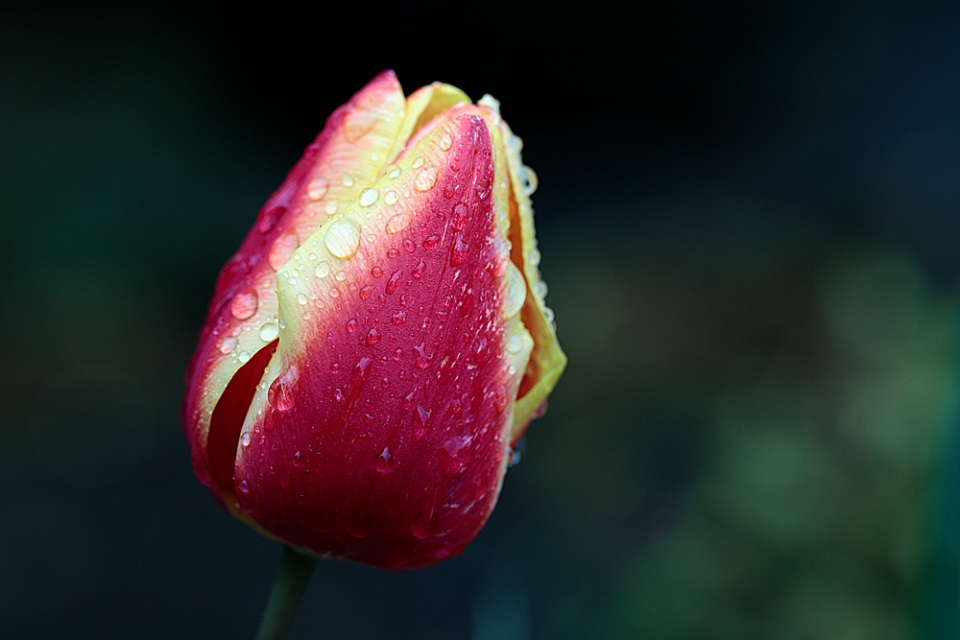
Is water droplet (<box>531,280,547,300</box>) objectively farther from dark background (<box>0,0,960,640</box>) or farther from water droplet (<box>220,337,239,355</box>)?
dark background (<box>0,0,960,640</box>)

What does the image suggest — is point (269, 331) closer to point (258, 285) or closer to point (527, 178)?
point (258, 285)

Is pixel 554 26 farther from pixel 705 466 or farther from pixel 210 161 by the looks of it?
pixel 705 466

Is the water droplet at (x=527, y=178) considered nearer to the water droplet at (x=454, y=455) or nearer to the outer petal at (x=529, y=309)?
the outer petal at (x=529, y=309)

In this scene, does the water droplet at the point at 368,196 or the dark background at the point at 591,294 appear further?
the dark background at the point at 591,294

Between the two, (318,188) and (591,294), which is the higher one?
(591,294)

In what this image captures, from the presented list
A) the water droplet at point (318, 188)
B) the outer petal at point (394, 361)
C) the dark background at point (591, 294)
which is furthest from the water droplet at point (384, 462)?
the dark background at point (591, 294)

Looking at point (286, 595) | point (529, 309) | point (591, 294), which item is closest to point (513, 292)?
point (529, 309)
